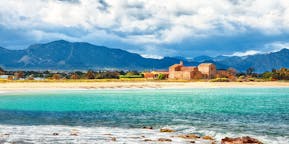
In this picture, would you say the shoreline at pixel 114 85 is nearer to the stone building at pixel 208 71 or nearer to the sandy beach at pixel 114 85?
the sandy beach at pixel 114 85

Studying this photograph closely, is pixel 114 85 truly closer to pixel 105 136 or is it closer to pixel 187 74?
pixel 187 74

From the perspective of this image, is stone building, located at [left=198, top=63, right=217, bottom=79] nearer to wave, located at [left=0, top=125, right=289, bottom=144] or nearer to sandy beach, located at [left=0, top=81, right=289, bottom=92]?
sandy beach, located at [left=0, top=81, right=289, bottom=92]

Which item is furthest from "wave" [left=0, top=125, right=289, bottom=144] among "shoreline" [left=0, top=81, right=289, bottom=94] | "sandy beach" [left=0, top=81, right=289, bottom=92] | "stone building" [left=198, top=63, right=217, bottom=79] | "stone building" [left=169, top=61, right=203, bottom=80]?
"stone building" [left=198, top=63, right=217, bottom=79]

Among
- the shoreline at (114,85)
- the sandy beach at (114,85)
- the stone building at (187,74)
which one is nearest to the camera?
the shoreline at (114,85)

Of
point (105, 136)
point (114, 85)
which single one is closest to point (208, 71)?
point (114, 85)

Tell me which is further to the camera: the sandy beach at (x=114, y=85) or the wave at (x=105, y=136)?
the sandy beach at (x=114, y=85)

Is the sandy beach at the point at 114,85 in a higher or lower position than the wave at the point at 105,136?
higher

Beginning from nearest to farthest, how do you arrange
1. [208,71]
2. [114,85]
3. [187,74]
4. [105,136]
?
[105,136] → [114,85] → [187,74] → [208,71]

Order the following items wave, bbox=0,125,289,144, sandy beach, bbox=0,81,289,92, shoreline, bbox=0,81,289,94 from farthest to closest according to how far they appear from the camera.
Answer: sandy beach, bbox=0,81,289,92 < shoreline, bbox=0,81,289,94 < wave, bbox=0,125,289,144

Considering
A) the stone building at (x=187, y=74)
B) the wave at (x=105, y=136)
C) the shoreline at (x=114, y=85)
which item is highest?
the stone building at (x=187, y=74)

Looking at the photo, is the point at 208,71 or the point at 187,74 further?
the point at 208,71

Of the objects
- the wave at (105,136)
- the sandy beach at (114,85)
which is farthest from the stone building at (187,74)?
the wave at (105,136)

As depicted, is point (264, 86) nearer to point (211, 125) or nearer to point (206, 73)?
point (206, 73)

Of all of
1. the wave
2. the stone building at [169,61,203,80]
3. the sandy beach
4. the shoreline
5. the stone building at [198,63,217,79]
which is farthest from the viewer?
the stone building at [198,63,217,79]
